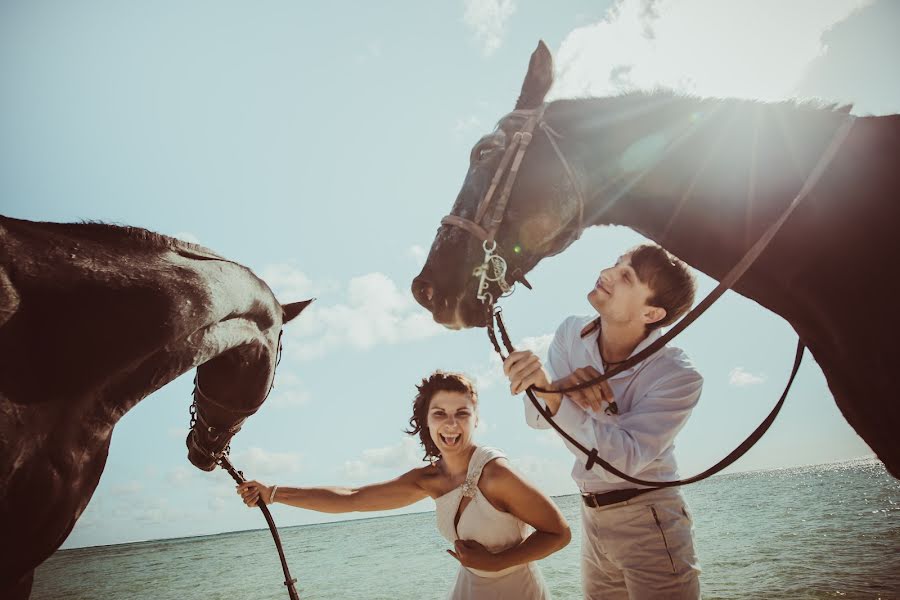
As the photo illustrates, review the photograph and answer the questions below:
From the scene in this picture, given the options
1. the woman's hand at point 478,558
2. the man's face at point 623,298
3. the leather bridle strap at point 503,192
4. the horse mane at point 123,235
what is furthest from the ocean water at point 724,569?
the horse mane at point 123,235

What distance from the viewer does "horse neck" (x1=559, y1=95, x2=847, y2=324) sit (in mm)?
1655

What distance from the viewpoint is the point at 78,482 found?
1.45 m

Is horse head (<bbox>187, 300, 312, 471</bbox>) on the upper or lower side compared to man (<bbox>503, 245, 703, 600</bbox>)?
upper

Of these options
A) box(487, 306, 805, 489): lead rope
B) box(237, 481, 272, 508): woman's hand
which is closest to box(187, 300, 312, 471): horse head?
box(237, 481, 272, 508): woman's hand

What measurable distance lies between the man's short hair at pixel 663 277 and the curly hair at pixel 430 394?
1.40 meters

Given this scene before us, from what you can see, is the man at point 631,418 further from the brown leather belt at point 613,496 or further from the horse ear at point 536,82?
the horse ear at point 536,82

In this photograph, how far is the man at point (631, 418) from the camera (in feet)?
5.92

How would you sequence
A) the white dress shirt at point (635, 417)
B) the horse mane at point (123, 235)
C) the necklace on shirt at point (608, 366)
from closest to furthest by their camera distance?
1. the horse mane at point (123, 235)
2. the white dress shirt at point (635, 417)
3. the necklace on shirt at point (608, 366)

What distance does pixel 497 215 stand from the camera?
75.2 inches

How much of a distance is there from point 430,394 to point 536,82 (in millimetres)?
2257

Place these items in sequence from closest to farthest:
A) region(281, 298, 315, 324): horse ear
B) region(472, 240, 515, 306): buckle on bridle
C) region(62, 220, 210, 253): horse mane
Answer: region(62, 220, 210, 253): horse mane → region(472, 240, 515, 306): buckle on bridle → region(281, 298, 315, 324): horse ear

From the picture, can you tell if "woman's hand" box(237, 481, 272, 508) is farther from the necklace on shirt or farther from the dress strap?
the necklace on shirt

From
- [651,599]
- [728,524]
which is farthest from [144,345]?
[728,524]

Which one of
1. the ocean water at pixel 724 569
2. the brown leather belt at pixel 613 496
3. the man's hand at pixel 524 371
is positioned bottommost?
the ocean water at pixel 724 569
